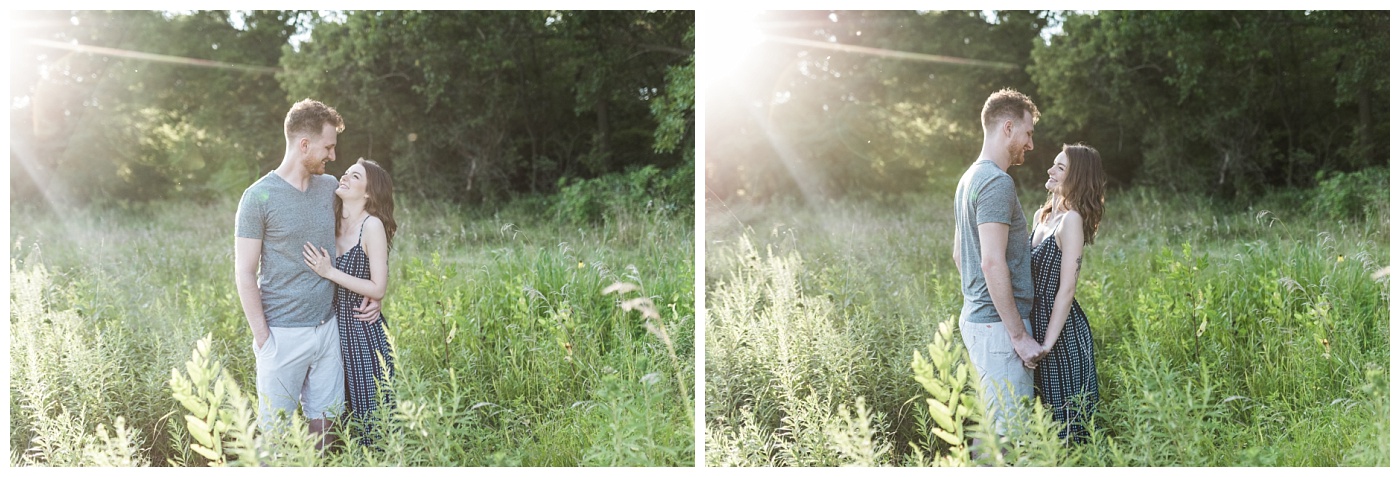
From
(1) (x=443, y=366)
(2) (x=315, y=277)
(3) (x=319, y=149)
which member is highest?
(3) (x=319, y=149)

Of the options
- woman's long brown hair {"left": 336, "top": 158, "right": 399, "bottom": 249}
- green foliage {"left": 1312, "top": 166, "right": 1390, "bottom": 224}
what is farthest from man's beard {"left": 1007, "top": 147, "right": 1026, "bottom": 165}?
green foliage {"left": 1312, "top": 166, "right": 1390, "bottom": 224}

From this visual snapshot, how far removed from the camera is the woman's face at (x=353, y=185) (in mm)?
2646

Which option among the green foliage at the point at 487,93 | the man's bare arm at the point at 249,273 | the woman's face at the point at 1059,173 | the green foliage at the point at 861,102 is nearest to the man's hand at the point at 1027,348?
the woman's face at the point at 1059,173

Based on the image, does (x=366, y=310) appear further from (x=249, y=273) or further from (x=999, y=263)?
(x=999, y=263)

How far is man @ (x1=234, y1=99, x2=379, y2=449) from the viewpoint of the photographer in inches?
98.0

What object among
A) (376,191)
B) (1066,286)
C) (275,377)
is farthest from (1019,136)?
(275,377)

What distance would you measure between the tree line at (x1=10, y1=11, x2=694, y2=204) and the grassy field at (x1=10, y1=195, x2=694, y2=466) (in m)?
1.09

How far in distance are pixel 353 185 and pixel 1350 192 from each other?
21.7 feet

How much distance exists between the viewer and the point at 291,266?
2.55 metres

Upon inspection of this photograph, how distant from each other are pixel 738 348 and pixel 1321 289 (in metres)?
2.36

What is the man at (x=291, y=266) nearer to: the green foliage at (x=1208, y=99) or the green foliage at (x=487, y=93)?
the green foliage at (x=487, y=93)
